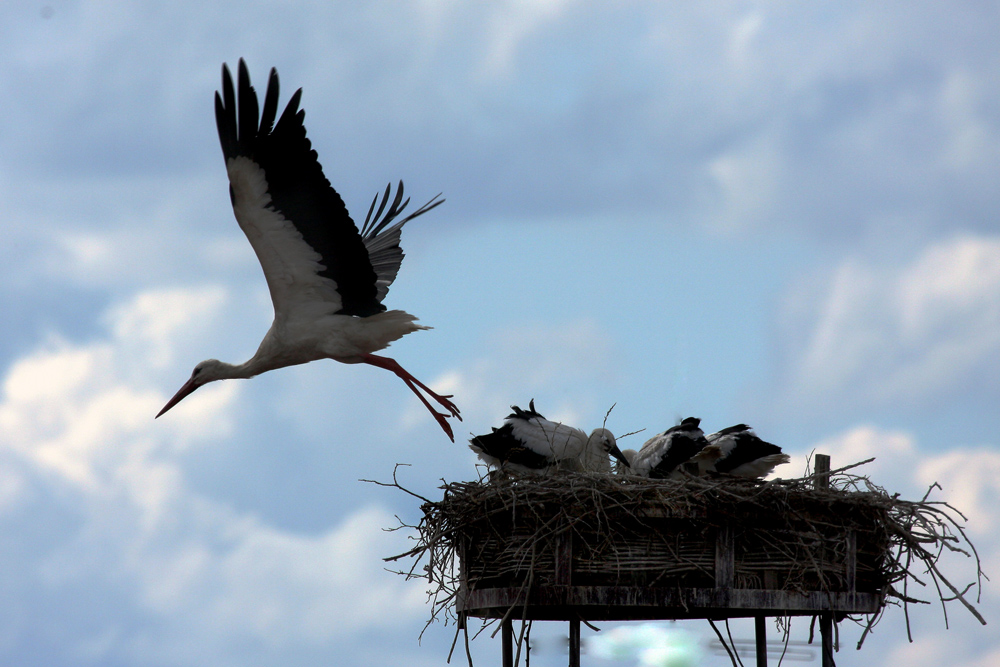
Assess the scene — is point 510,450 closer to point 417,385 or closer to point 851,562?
point 417,385

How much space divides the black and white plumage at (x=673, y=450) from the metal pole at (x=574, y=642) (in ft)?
3.62

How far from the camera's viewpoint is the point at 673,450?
7.34 meters

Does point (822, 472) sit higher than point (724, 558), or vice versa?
point (822, 472)

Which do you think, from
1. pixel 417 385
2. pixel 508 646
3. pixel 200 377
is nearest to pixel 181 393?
pixel 200 377

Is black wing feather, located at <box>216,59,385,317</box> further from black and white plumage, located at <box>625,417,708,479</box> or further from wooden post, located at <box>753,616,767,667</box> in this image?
wooden post, located at <box>753,616,767,667</box>

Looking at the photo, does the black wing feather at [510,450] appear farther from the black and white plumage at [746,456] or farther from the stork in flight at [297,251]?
the black and white plumage at [746,456]

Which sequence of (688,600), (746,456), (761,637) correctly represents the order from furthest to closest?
(746,456) < (761,637) < (688,600)

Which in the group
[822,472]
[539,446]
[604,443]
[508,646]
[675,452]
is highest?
[604,443]

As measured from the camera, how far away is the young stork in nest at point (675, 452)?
730cm

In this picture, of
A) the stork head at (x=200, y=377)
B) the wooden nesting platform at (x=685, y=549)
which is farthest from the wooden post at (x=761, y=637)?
the stork head at (x=200, y=377)

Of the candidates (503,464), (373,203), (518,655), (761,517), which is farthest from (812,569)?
(373,203)

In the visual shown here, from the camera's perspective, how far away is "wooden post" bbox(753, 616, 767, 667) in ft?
21.2

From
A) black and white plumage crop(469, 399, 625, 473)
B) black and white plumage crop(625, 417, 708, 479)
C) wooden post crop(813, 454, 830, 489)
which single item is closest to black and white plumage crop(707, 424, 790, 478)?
black and white plumage crop(625, 417, 708, 479)

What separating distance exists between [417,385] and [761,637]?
3099 millimetres
